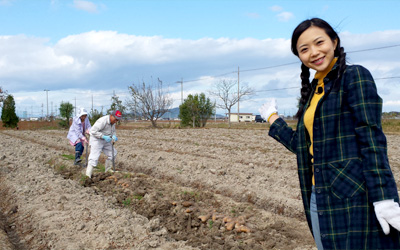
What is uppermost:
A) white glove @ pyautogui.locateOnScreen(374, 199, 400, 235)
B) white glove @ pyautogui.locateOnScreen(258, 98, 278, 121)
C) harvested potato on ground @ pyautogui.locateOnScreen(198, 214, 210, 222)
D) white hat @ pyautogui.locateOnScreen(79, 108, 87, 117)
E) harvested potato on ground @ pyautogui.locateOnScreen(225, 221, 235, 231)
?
white hat @ pyautogui.locateOnScreen(79, 108, 87, 117)

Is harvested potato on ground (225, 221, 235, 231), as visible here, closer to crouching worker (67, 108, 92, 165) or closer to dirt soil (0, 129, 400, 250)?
dirt soil (0, 129, 400, 250)

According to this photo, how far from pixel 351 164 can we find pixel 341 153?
70mm

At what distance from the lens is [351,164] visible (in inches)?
68.2

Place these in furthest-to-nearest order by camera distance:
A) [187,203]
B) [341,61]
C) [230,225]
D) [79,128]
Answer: [79,128] < [187,203] < [230,225] < [341,61]

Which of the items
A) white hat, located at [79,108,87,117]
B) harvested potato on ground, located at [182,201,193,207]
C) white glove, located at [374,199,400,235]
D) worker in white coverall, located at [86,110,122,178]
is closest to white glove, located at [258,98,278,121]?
white glove, located at [374,199,400,235]

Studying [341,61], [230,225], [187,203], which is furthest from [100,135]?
[341,61]

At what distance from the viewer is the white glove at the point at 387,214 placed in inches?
63.0

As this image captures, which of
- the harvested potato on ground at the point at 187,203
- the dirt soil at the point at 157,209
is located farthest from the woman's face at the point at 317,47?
the harvested potato on ground at the point at 187,203

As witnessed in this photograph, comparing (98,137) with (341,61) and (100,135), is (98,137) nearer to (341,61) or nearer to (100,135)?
(100,135)

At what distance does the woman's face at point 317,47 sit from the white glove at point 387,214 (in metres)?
0.73

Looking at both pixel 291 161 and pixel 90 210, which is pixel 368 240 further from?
pixel 291 161

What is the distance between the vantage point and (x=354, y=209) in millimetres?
1725

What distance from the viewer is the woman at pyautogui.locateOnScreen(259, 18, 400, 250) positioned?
5.41ft

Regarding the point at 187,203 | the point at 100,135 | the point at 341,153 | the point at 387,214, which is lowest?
the point at 187,203
